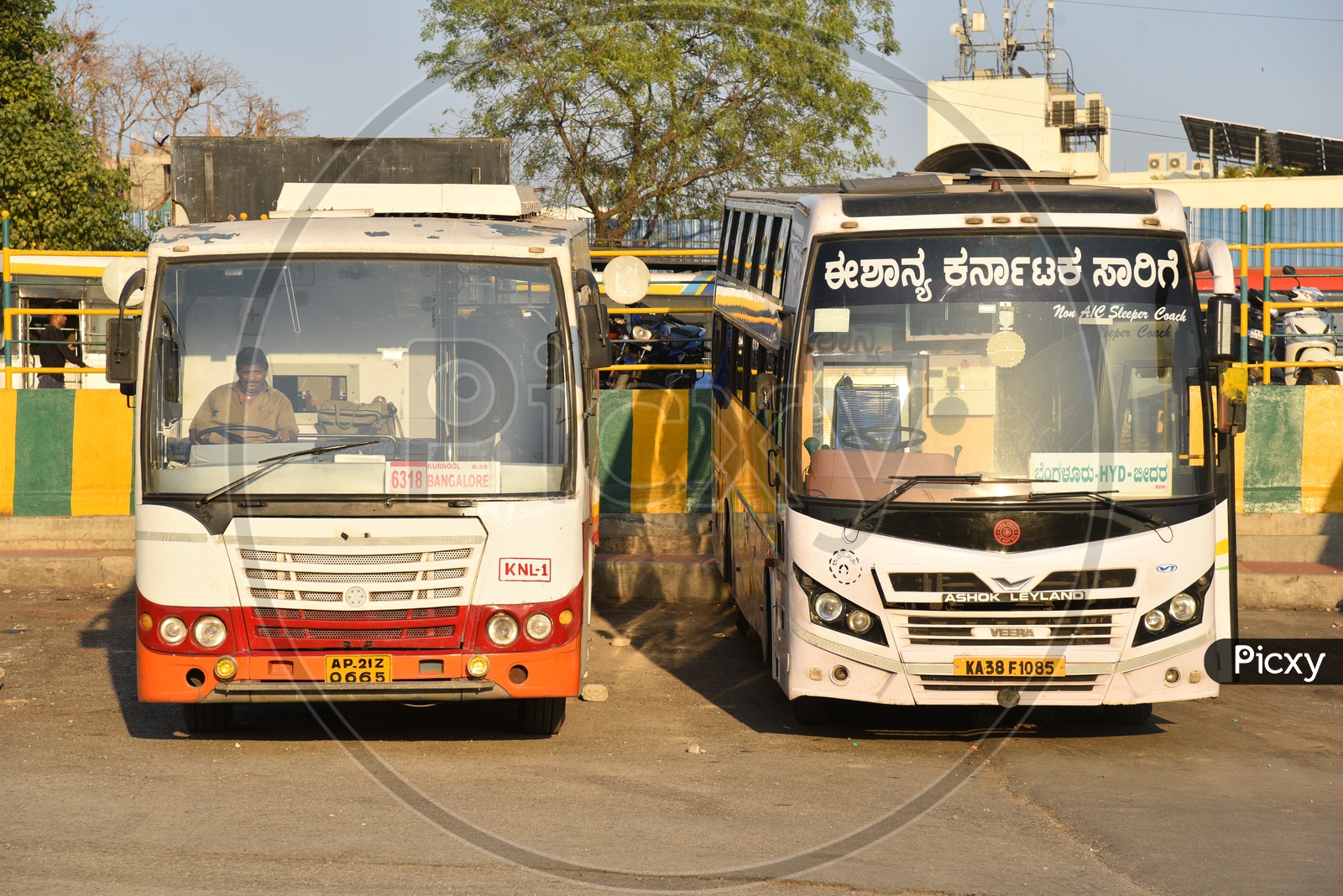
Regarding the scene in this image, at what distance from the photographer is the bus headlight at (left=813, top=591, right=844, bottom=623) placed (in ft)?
24.2

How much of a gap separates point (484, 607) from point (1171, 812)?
3412mm

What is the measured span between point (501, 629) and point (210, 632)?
4.74 ft

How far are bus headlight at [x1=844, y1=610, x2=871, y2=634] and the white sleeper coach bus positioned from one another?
0.01 m

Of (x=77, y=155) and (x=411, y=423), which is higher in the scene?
(x=77, y=155)

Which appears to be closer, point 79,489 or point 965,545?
point 965,545

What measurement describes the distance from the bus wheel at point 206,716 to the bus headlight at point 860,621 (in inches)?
135

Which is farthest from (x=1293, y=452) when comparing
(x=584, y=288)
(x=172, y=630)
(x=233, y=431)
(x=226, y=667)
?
(x=172, y=630)

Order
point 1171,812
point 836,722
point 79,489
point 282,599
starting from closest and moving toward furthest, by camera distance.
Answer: point 1171,812 < point 282,599 < point 836,722 < point 79,489

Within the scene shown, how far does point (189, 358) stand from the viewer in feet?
23.9

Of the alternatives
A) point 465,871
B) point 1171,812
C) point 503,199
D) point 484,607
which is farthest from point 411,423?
point 1171,812

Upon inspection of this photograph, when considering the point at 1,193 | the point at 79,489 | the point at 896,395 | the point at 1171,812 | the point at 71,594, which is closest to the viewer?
the point at 1171,812

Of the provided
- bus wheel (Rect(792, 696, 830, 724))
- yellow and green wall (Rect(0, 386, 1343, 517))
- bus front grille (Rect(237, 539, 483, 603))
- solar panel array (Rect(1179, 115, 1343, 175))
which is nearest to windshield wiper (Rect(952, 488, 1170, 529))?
bus wheel (Rect(792, 696, 830, 724))

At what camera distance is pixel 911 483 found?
7.31 metres

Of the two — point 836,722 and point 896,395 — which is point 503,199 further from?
point 836,722
